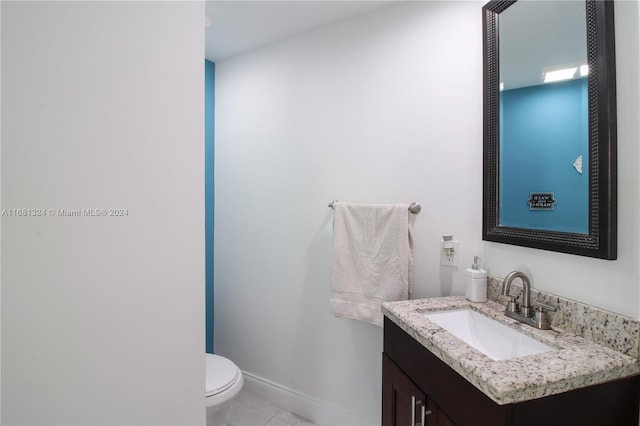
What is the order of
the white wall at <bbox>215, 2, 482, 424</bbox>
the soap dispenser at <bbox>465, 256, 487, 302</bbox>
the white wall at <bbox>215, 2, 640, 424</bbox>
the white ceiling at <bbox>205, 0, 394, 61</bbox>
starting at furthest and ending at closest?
the white ceiling at <bbox>205, 0, 394, 61</bbox>
the white wall at <bbox>215, 2, 482, 424</bbox>
the soap dispenser at <bbox>465, 256, 487, 302</bbox>
the white wall at <bbox>215, 2, 640, 424</bbox>

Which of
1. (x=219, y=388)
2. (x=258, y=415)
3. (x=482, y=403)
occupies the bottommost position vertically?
(x=258, y=415)

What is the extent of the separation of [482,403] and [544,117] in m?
0.97

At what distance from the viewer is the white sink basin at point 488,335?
0.95 meters

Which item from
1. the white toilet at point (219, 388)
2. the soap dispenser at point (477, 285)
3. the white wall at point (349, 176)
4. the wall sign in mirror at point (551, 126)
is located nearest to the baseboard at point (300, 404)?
the white wall at point (349, 176)

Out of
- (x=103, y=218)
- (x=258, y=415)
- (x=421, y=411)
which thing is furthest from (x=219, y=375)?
(x=103, y=218)

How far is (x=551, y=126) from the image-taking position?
1003mm

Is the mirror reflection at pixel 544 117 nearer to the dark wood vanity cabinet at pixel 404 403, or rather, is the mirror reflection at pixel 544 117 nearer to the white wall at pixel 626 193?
the white wall at pixel 626 193

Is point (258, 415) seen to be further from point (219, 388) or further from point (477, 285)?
point (477, 285)

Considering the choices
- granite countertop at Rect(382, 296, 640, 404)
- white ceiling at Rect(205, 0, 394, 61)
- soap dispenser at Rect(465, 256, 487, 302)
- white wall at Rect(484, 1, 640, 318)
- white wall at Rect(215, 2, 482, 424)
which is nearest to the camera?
granite countertop at Rect(382, 296, 640, 404)

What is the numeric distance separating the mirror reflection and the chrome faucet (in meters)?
0.21

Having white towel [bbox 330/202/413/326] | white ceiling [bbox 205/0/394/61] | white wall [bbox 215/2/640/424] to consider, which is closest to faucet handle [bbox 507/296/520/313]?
white wall [bbox 215/2/640/424]

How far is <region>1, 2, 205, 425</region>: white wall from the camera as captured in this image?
0.47 m

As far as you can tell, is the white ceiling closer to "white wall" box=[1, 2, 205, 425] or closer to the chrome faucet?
"white wall" box=[1, 2, 205, 425]

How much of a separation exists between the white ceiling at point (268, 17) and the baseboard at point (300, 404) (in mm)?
2248
